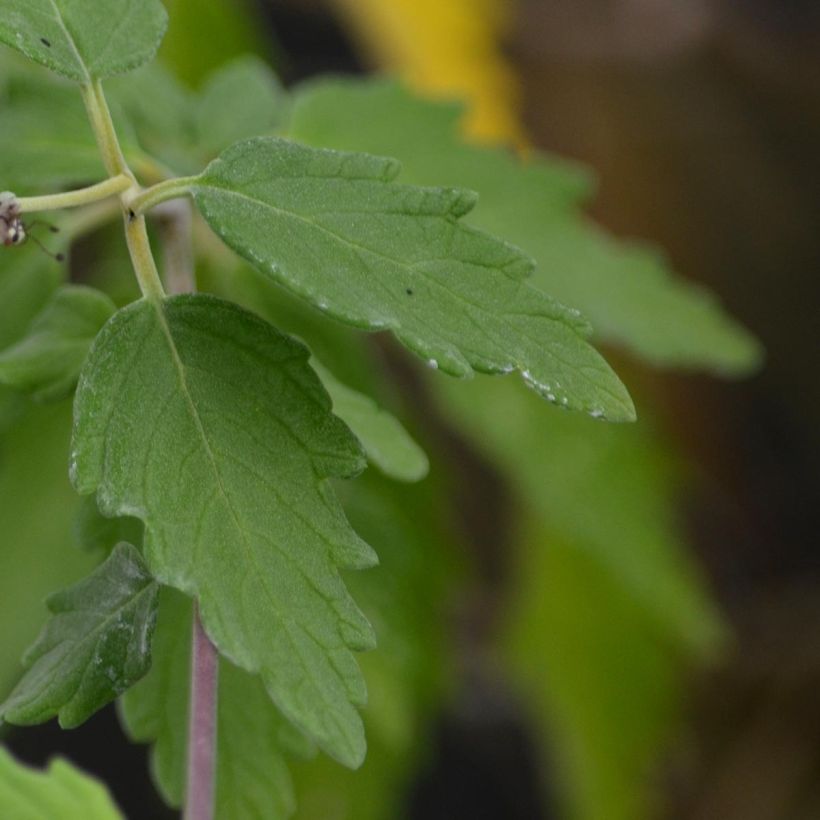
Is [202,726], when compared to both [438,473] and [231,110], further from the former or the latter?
[438,473]

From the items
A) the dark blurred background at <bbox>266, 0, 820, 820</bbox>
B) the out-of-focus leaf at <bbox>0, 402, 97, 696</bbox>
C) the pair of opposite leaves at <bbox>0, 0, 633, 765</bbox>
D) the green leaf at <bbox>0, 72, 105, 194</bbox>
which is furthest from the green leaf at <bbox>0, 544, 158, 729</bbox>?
the dark blurred background at <bbox>266, 0, 820, 820</bbox>

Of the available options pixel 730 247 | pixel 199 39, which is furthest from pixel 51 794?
pixel 730 247

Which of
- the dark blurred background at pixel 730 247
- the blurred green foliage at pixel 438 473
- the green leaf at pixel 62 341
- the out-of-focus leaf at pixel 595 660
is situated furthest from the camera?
the dark blurred background at pixel 730 247

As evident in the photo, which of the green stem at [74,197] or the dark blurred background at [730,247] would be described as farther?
the dark blurred background at [730,247]

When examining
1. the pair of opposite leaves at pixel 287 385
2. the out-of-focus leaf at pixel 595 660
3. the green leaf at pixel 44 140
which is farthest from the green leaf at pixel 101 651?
the out-of-focus leaf at pixel 595 660

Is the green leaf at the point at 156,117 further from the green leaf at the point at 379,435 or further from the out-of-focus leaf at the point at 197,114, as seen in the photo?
the green leaf at the point at 379,435

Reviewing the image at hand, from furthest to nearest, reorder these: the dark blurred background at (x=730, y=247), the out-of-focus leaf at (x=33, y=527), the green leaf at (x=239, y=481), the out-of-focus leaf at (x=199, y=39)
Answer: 1. the dark blurred background at (x=730, y=247)
2. the out-of-focus leaf at (x=199, y=39)
3. the out-of-focus leaf at (x=33, y=527)
4. the green leaf at (x=239, y=481)
